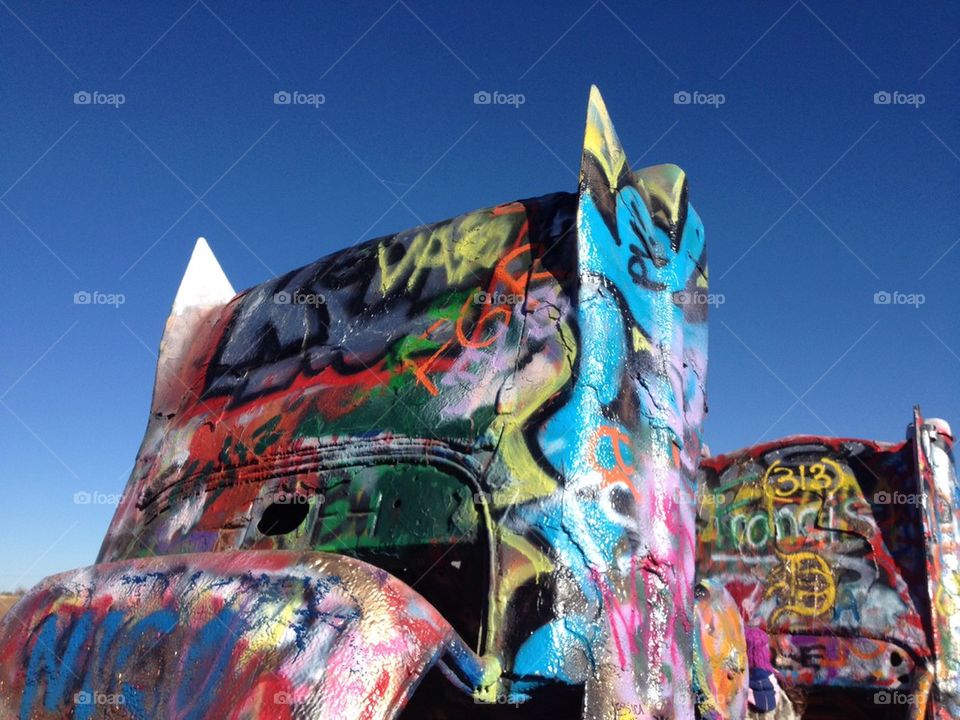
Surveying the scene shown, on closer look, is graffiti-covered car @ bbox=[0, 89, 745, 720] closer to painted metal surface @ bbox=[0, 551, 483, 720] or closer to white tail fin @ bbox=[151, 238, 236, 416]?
painted metal surface @ bbox=[0, 551, 483, 720]

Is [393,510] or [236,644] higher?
[393,510]

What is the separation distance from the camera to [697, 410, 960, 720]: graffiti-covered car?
6.97m

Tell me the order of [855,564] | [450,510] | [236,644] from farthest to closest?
[855,564] < [450,510] < [236,644]

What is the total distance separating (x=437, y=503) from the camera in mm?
3680

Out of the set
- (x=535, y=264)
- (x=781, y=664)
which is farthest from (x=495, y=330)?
(x=781, y=664)

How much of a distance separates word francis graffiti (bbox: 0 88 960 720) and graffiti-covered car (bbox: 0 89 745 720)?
0.01 m

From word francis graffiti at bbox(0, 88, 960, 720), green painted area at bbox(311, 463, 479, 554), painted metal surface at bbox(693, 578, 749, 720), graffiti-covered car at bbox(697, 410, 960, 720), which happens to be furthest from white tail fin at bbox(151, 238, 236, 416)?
graffiti-covered car at bbox(697, 410, 960, 720)

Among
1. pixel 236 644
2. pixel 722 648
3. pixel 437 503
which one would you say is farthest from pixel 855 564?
pixel 236 644

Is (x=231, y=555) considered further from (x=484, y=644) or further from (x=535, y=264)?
(x=535, y=264)

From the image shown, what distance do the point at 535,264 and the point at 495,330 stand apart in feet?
1.10

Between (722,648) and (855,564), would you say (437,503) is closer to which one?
(722,648)

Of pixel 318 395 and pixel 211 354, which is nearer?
pixel 318 395

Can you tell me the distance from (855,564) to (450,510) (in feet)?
16.3

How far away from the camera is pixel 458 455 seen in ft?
12.2
